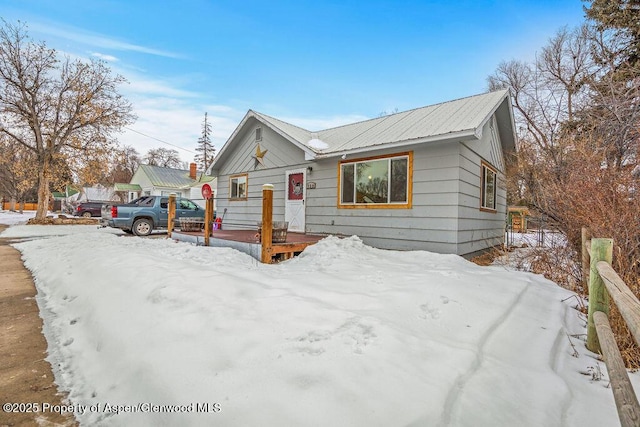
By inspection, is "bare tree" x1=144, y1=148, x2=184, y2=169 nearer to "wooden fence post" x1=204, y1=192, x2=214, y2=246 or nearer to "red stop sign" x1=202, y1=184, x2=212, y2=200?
"wooden fence post" x1=204, y1=192, x2=214, y2=246

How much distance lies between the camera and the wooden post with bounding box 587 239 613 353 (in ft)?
8.54

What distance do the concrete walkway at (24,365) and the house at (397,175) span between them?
6.10 m

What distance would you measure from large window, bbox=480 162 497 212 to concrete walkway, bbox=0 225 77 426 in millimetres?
8704

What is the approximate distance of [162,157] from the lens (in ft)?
146

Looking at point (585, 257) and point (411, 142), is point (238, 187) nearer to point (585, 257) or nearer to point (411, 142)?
point (411, 142)

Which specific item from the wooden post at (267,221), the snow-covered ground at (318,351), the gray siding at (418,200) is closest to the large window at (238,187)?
the gray siding at (418,200)

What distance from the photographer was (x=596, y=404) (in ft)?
6.26

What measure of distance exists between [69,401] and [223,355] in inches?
40.8

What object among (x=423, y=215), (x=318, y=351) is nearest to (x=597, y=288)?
(x=318, y=351)

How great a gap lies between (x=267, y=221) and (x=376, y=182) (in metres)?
3.19

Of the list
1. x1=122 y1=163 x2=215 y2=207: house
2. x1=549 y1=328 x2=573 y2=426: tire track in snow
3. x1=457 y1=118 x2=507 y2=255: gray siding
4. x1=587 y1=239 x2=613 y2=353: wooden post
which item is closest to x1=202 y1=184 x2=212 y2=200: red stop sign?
x1=457 y1=118 x2=507 y2=255: gray siding

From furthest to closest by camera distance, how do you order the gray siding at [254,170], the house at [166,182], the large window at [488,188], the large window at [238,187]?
the house at [166,182], the large window at [238,187], the gray siding at [254,170], the large window at [488,188]

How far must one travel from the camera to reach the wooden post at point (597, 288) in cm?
260

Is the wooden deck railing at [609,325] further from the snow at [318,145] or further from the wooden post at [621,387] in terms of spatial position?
the snow at [318,145]
